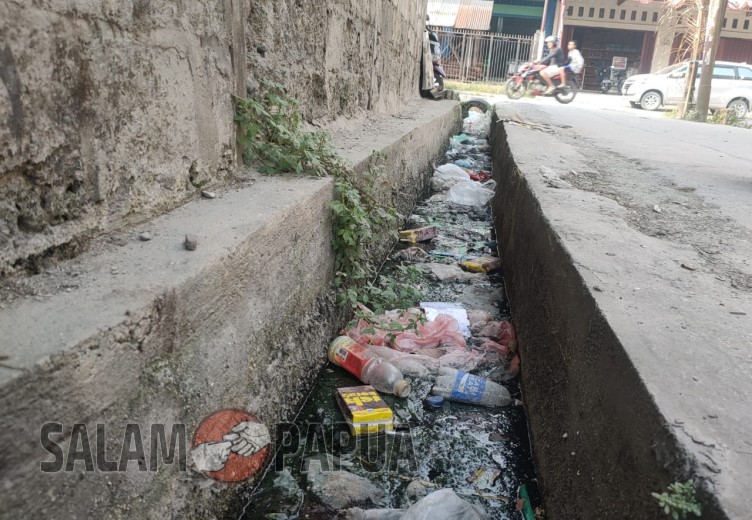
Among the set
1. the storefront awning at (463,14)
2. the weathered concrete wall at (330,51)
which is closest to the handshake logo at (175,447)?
the weathered concrete wall at (330,51)

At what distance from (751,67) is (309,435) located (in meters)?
17.6

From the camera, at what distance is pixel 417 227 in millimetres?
→ 4379

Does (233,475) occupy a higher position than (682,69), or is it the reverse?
(682,69)

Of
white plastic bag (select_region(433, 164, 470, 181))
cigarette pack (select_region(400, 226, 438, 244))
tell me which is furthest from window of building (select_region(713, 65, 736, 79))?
cigarette pack (select_region(400, 226, 438, 244))

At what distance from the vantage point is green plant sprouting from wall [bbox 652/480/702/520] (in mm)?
913

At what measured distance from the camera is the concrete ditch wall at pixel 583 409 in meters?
1.06

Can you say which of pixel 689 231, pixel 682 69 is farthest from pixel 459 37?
pixel 689 231

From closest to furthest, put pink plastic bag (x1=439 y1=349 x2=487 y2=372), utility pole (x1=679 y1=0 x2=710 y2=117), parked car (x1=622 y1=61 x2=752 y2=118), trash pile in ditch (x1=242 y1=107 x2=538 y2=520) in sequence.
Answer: trash pile in ditch (x1=242 y1=107 x2=538 y2=520) < pink plastic bag (x1=439 y1=349 x2=487 y2=372) < utility pole (x1=679 y1=0 x2=710 y2=117) < parked car (x1=622 y1=61 x2=752 y2=118)

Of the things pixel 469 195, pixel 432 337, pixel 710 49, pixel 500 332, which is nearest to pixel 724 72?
pixel 710 49

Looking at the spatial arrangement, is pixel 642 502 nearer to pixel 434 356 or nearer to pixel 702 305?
pixel 702 305

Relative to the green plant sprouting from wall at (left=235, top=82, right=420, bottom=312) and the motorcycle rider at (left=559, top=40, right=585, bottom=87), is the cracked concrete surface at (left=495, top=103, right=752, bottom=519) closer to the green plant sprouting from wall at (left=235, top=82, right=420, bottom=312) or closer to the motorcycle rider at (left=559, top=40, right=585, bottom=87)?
the green plant sprouting from wall at (left=235, top=82, right=420, bottom=312)

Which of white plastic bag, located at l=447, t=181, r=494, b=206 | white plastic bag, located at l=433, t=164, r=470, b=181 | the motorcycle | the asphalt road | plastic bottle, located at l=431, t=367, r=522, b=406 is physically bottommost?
plastic bottle, located at l=431, t=367, r=522, b=406

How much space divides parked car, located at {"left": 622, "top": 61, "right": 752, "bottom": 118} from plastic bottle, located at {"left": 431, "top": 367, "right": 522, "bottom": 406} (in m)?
14.9

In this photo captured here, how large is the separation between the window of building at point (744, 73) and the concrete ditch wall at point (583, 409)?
16021mm
